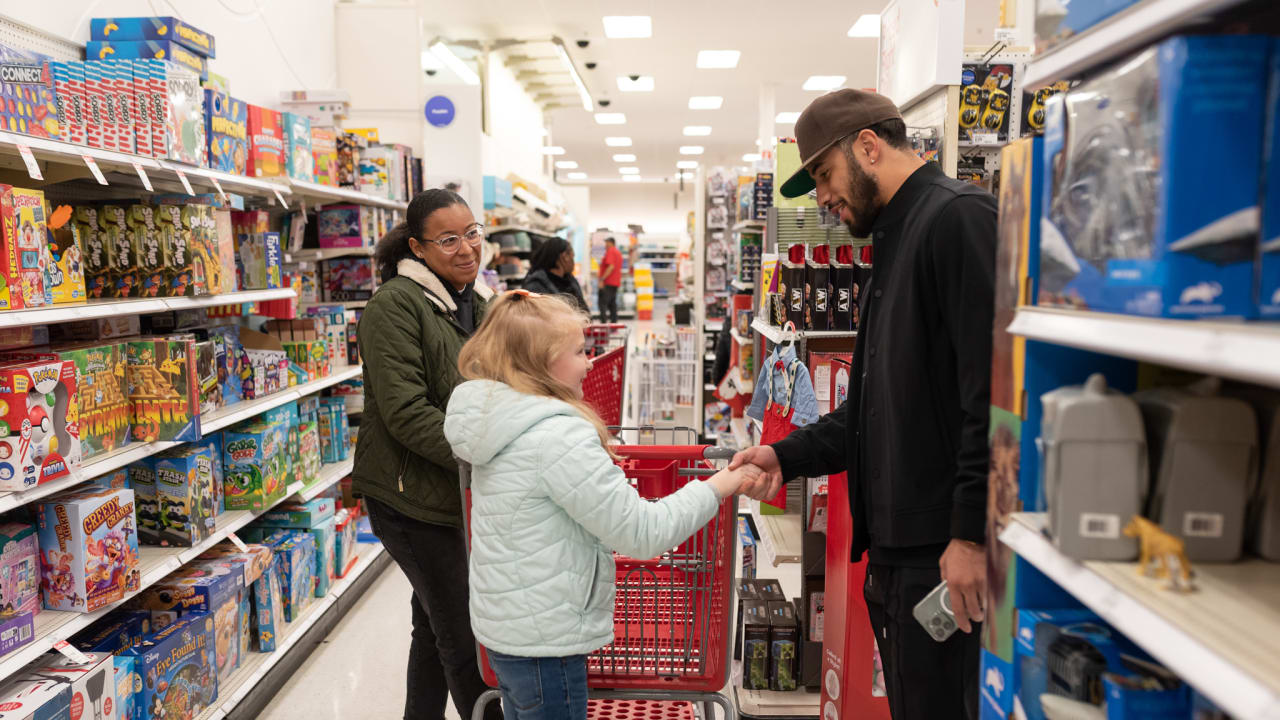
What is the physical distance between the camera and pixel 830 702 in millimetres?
2891

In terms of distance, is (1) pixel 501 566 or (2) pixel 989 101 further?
(2) pixel 989 101

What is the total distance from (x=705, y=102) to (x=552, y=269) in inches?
365

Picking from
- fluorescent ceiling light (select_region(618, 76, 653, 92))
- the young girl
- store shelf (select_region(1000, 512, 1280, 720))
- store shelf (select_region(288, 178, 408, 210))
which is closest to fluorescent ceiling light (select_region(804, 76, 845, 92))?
fluorescent ceiling light (select_region(618, 76, 653, 92))

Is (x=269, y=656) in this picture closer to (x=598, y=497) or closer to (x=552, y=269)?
(x=598, y=497)

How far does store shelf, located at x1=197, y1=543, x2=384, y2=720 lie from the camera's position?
305 centimetres

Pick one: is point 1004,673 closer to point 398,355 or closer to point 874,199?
point 874,199

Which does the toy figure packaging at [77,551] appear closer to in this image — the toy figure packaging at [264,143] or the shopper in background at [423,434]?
the shopper in background at [423,434]

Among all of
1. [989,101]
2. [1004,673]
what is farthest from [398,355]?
[989,101]

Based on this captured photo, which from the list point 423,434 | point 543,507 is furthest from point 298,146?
point 543,507

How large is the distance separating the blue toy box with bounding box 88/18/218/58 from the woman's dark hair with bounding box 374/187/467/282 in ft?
3.83

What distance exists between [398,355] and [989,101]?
7.18 feet

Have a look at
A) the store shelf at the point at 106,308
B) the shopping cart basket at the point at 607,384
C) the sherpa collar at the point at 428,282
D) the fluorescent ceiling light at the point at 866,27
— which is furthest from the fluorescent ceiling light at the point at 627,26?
the sherpa collar at the point at 428,282

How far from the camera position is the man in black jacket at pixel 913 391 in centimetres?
154

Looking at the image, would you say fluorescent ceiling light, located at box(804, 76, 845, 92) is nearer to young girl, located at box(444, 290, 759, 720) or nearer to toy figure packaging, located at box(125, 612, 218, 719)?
toy figure packaging, located at box(125, 612, 218, 719)
